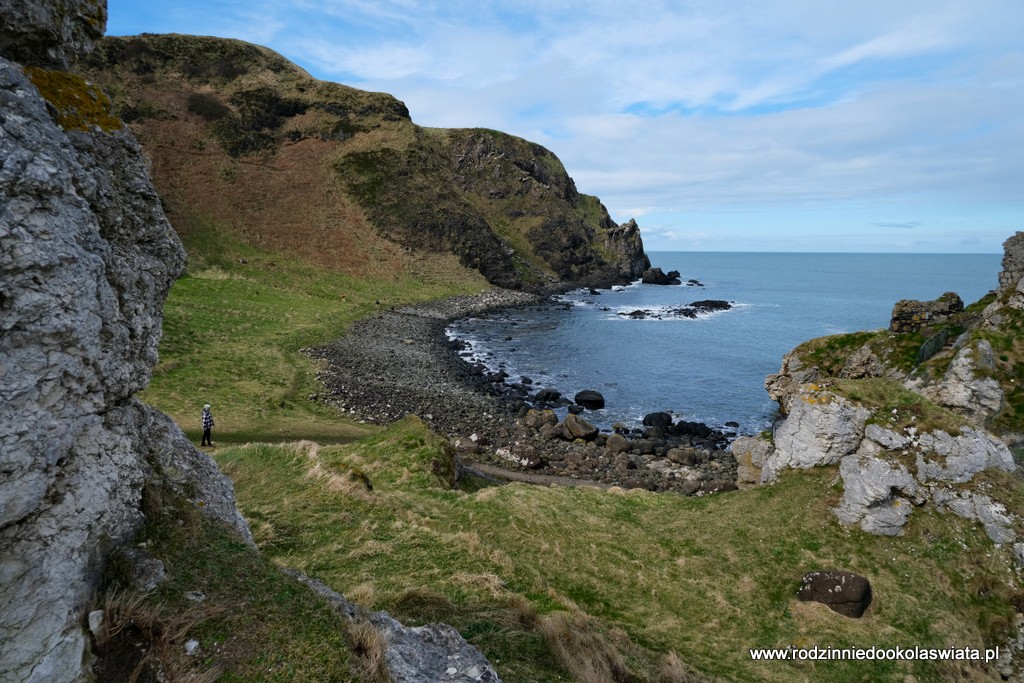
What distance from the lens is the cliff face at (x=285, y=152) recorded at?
104 m

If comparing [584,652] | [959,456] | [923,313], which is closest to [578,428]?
[959,456]

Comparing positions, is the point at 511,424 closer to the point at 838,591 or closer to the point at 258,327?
the point at 838,591

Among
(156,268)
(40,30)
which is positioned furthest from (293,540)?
(40,30)

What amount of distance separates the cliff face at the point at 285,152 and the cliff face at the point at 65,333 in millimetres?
95584

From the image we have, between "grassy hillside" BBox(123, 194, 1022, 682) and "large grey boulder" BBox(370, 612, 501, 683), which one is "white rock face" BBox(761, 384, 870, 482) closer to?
"grassy hillside" BBox(123, 194, 1022, 682)

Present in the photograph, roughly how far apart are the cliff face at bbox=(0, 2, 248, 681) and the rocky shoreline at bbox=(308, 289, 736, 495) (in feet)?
97.0

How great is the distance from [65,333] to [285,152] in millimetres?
128997

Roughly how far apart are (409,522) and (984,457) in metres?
19.3

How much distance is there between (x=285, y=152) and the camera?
120m

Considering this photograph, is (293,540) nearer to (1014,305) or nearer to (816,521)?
(816,521)

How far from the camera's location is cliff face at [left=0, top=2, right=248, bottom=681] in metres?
6.48

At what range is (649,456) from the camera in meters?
40.5

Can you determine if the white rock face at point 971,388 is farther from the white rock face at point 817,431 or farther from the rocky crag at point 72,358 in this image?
the rocky crag at point 72,358

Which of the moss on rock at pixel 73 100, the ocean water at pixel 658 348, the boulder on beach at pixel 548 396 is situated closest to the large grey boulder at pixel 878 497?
the moss on rock at pixel 73 100
